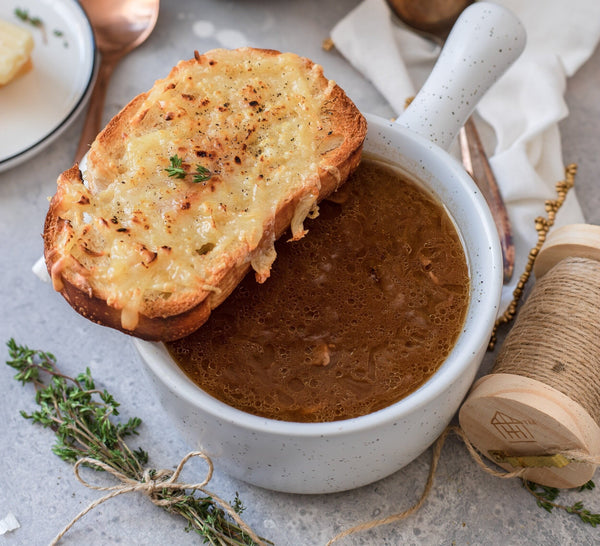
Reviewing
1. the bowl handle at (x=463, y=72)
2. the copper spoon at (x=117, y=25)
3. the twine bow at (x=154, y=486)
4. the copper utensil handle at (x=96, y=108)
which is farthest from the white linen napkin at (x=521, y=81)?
the twine bow at (x=154, y=486)

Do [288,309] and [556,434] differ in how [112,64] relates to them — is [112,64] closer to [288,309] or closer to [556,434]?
[288,309]

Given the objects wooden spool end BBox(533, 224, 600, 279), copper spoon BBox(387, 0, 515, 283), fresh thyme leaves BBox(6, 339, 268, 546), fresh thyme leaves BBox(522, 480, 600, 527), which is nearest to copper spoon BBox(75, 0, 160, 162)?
copper spoon BBox(387, 0, 515, 283)

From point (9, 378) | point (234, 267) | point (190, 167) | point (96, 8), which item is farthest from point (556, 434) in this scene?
point (96, 8)

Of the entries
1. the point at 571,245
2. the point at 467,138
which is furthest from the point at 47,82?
the point at 571,245

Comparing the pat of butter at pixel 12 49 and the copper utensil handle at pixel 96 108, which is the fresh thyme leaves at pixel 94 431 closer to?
the copper utensil handle at pixel 96 108

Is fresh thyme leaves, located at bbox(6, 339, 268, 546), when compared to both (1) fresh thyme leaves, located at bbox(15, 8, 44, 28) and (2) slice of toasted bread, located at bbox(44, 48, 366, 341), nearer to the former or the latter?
(2) slice of toasted bread, located at bbox(44, 48, 366, 341)

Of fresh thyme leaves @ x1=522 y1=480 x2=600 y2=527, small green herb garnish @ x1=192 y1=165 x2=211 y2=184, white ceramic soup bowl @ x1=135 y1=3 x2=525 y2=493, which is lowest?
fresh thyme leaves @ x1=522 y1=480 x2=600 y2=527
